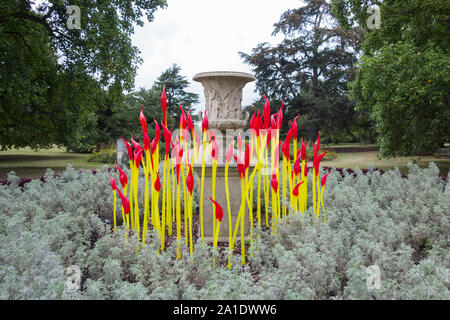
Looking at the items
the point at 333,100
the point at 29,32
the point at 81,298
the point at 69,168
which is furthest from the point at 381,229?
the point at 333,100

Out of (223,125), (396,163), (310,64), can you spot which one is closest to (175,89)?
(310,64)

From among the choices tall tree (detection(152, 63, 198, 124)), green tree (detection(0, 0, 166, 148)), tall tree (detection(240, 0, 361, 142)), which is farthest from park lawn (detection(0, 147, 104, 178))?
tall tree (detection(240, 0, 361, 142))

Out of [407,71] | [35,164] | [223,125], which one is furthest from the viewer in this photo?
[35,164]

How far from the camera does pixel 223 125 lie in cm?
391

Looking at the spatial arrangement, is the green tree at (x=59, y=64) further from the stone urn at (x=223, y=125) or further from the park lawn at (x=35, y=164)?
the stone urn at (x=223, y=125)

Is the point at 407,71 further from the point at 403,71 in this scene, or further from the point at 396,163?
the point at 396,163

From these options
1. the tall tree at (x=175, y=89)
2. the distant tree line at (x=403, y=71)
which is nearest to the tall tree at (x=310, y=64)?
the tall tree at (x=175, y=89)

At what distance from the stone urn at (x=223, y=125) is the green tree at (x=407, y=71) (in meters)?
5.88

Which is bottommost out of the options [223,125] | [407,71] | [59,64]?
[223,125]

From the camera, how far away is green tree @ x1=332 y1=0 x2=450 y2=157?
7879mm

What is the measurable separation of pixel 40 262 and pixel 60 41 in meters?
9.72

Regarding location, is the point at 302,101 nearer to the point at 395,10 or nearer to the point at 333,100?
the point at 333,100

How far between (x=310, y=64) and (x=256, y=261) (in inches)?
853

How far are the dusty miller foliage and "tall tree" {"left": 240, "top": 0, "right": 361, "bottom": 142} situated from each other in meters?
18.6
